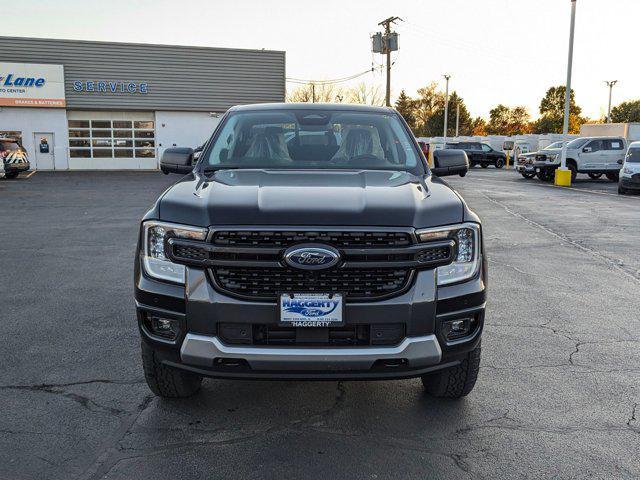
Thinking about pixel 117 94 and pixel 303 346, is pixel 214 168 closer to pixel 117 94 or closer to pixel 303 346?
pixel 303 346

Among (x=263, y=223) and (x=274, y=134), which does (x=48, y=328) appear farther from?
(x=263, y=223)

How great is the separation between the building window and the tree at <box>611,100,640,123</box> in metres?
64.8

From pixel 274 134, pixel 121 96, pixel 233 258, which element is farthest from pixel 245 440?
pixel 121 96

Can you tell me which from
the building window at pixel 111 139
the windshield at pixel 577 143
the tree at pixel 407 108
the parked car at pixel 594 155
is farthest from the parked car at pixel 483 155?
the tree at pixel 407 108

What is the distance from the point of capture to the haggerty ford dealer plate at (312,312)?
121 inches

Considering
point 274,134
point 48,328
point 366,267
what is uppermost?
point 274,134

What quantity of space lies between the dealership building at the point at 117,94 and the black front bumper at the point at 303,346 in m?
35.6

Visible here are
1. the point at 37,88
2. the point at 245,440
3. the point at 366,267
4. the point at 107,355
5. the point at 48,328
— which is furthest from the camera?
the point at 37,88

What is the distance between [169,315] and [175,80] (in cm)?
3610

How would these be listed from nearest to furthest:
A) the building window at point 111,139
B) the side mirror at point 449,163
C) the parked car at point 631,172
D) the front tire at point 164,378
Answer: the front tire at point 164,378, the side mirror at point 449,163, the parked car at point 631,172, the building window at point 111,139

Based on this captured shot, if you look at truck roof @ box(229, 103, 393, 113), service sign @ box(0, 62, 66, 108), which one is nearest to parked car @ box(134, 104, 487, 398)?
truck roof @ box(229, 103, 393, 113)

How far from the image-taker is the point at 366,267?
309cm

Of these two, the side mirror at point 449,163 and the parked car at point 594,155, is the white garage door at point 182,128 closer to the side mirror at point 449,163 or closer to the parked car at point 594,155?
the parked car at point 594,155

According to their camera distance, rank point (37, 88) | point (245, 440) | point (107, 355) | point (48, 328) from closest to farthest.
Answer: point (245, 440), point (107, 355), point (48, 328), point (37, 88)
